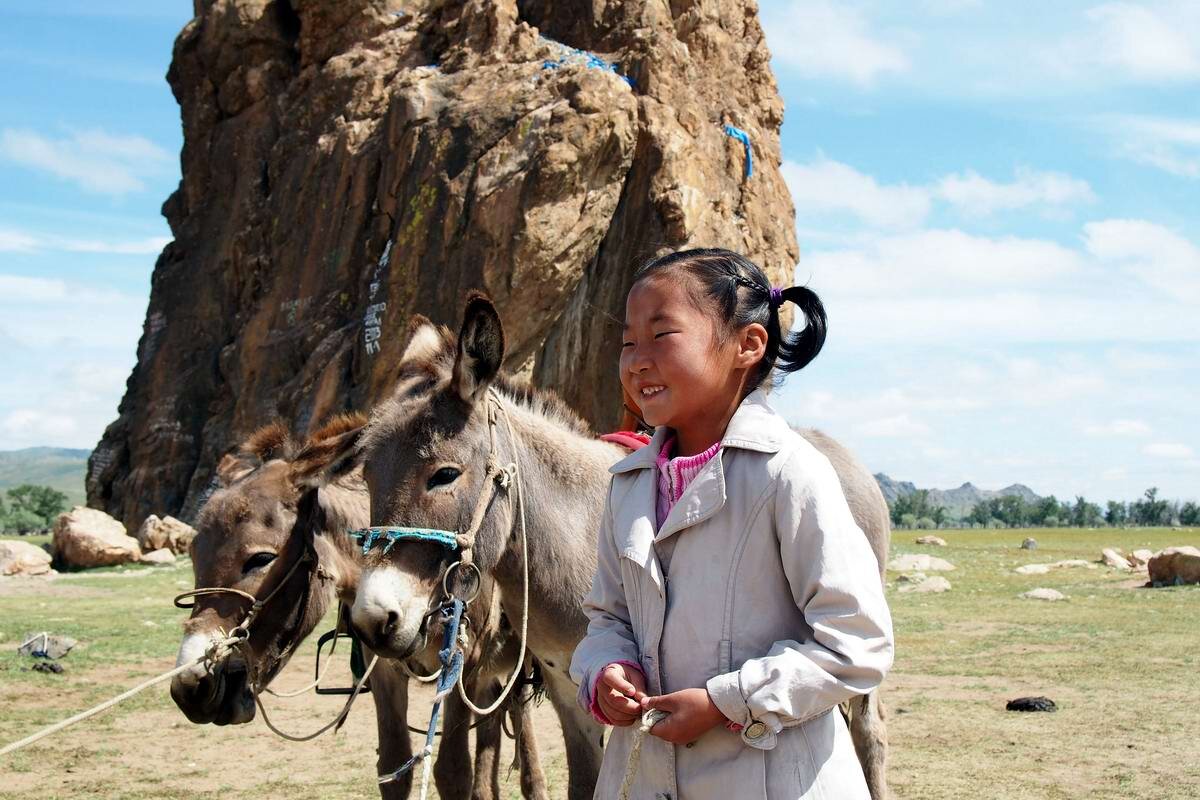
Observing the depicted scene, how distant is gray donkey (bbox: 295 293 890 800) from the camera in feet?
9.73

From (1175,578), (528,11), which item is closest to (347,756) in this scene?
(1175,578)

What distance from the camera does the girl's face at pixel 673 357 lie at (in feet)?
7.16

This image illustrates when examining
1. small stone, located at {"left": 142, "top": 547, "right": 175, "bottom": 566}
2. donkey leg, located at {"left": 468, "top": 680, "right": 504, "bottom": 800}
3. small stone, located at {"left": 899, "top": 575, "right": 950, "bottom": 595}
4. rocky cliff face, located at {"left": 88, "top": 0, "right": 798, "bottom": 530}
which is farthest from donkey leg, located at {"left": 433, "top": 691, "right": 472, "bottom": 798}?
small stone, located at {"left": 142, "top": 547, "right": 175, "bottom": 566}

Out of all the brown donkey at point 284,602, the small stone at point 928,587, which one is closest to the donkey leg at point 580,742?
the brown donkey at point 284,602

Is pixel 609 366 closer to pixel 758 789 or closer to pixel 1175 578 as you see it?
pixel 1175 578

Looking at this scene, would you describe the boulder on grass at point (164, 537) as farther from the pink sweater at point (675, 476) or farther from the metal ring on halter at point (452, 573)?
the pink sweater at point (675, 476)

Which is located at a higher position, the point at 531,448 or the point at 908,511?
the point at 531,448

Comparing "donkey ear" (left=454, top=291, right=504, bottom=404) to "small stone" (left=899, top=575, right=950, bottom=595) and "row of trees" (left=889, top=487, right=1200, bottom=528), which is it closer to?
"small stone" (left=899, top=575, right=950, bottom=595)

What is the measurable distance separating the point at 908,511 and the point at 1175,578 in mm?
77391

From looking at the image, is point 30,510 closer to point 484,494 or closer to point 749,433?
point 484,494

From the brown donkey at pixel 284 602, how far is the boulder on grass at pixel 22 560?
1907cm

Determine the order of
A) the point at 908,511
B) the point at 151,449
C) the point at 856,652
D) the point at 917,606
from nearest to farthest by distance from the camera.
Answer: the point at 856,652
the point at 917,606
the point at 151,449
the point at 908,511

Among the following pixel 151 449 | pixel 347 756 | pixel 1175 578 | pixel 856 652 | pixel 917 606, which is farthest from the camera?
pixel 151 449

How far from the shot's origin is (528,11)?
96.0 ft
